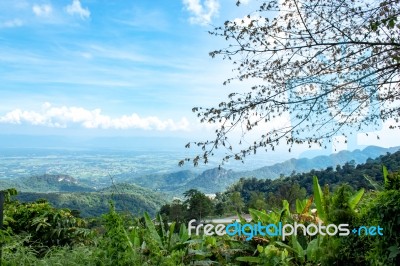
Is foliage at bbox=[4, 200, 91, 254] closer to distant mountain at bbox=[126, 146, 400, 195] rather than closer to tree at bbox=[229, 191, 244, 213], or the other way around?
tree at bbox=[229, 191, 244, 213]

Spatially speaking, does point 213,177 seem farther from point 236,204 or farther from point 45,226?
point 45,226

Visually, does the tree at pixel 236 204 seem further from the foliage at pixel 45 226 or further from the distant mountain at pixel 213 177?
the distant mountain at pixel 213 177

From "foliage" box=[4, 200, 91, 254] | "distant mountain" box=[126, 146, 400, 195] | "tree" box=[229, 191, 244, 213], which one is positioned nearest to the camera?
"foliage" box=[4, 200, 91, 254]

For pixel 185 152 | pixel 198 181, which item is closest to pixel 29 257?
pixel 185 152

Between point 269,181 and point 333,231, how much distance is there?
19.4 m

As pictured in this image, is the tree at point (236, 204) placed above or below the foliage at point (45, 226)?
below

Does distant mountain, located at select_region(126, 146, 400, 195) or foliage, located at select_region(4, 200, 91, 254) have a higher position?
foliage, located at select_region(4, 200, 91, 254)

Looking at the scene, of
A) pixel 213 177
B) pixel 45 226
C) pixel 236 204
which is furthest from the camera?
pixel 213 177

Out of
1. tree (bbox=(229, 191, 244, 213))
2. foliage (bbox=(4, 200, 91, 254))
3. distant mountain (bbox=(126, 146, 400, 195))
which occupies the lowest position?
distant mountain (bbox=(126, 146, 400, 195))

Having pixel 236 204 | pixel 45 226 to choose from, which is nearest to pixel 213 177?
pixel 236 204

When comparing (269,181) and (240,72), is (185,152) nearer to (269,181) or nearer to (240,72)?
(240,72)

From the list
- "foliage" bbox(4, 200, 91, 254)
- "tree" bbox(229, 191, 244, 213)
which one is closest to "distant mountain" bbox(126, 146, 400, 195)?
"tree" bbox(229, 191, 244, 213)

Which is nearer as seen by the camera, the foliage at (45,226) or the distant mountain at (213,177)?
the foliage at (45,226)

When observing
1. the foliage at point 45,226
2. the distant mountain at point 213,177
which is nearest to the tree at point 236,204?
the foliage at point 45,226
